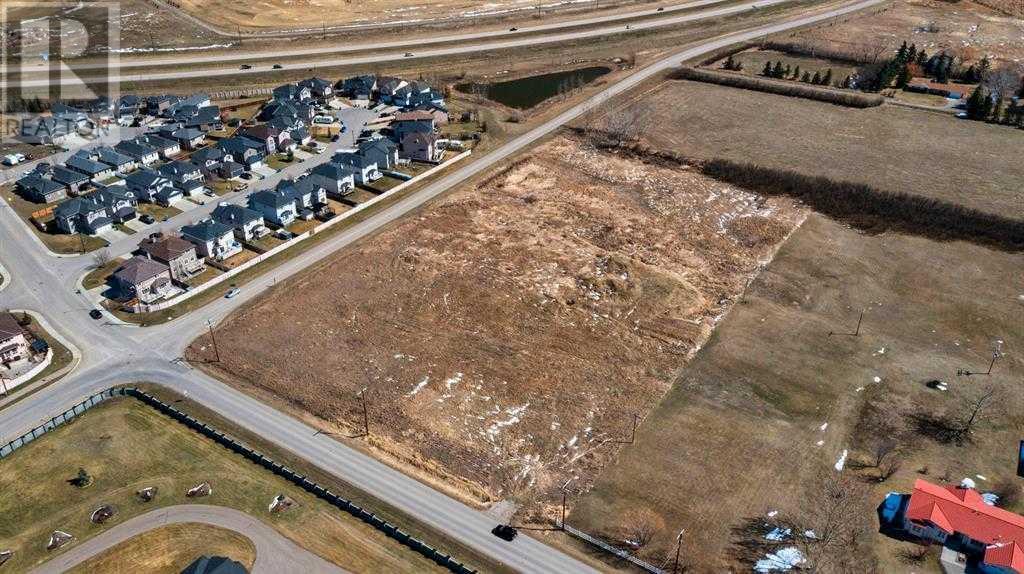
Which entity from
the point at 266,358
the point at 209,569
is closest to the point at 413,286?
the point at 266,358

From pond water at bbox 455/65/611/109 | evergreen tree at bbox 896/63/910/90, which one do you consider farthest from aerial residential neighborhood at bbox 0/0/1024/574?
evergreen tree at bbox 896/63/910/90

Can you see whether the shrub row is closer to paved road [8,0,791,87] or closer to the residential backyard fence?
paved road [8,0,791,87]

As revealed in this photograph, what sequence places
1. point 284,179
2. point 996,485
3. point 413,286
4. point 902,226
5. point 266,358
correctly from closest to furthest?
1. point 996,485
2. point 266,358
3. point 413,286
4. point 902,226
5. point 284,179

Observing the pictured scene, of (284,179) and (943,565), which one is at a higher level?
(284,179)

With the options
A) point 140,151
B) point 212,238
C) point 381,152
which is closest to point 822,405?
point 212,238

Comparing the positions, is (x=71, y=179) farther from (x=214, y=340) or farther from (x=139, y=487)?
(x=139, y=487)

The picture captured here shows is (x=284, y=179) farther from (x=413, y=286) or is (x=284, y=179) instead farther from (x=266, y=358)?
(x=266, y=358)
